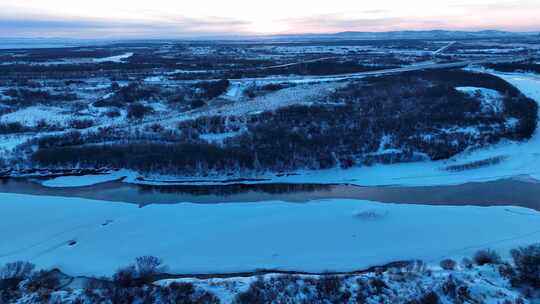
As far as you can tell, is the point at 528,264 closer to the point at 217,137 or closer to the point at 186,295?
the point at 186,295

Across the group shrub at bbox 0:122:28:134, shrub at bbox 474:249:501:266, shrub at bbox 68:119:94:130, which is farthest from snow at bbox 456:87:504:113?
shrub at bbox 0:122:28:134

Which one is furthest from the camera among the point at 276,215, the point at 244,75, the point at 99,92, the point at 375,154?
the point at 244,75

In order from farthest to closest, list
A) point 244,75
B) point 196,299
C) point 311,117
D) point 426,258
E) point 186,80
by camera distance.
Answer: point 244,75 < point 186,80 < point 311,117 < point 426,258 < point 196,299

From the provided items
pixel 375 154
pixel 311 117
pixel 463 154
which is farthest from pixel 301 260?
pixel 311 117

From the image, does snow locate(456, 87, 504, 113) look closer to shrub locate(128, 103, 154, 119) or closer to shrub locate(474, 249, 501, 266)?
shrub locate(474, 249, 501, 266)

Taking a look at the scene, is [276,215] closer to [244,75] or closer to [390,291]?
[390,291]

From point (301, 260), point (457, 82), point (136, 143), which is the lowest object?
point (301, 260)
